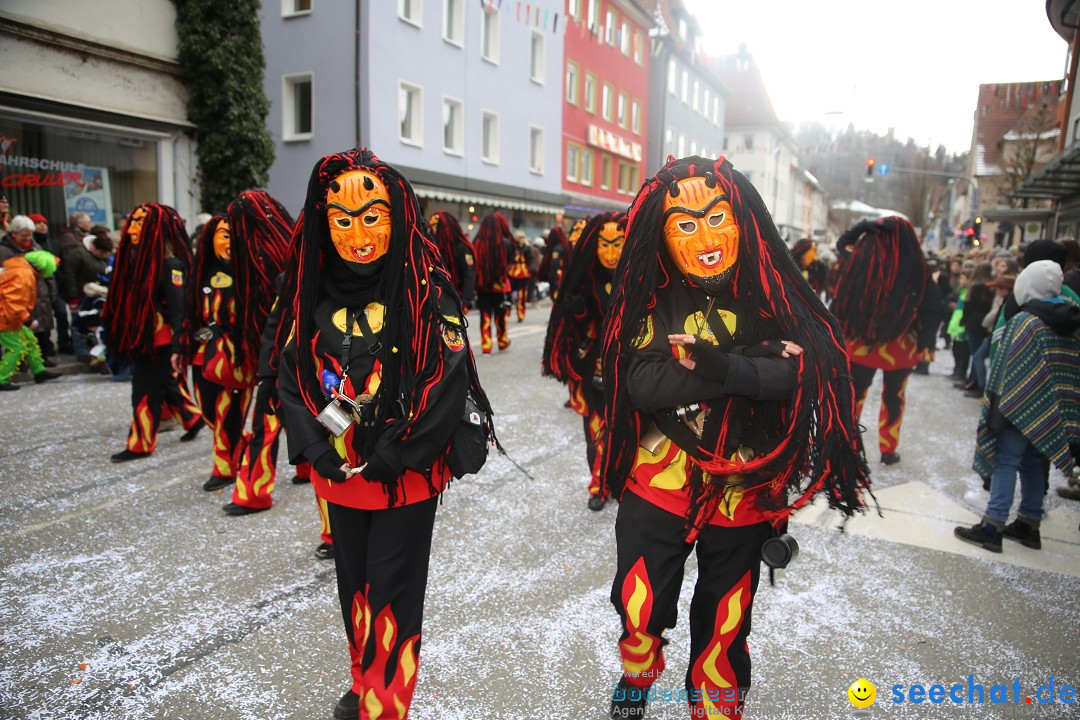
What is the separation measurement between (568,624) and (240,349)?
2.74m

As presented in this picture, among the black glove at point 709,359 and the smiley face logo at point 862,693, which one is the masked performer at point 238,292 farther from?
the smiley face logo at point 862,693

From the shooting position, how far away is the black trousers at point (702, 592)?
232 cm

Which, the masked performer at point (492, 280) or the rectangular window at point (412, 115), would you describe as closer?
the masked performer at point (492, 280)

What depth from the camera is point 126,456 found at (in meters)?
5.64

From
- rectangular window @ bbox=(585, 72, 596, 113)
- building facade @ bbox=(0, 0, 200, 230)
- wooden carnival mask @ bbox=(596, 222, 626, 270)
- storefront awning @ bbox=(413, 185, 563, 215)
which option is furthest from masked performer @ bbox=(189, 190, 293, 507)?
rectangular window @ bbox=(585, 72, 596, 113)

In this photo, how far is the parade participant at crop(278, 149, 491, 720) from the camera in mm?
2355

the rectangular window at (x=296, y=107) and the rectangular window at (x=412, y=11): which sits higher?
the rectangular window at (x=412, y=11)

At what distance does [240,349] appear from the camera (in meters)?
4.61

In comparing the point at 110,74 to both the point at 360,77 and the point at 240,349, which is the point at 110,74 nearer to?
the point at 360,77

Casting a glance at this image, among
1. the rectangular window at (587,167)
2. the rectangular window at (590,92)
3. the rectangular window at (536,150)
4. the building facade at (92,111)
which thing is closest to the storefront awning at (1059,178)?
the rectangular window at (536,150)

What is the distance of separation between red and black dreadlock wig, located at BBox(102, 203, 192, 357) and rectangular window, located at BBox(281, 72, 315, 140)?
14342mm

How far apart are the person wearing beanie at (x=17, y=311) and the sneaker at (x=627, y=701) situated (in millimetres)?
7454

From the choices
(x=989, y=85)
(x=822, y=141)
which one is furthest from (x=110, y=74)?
(x=822, y=141)

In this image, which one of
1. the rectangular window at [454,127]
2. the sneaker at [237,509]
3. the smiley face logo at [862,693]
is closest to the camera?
the smiley face logo at [862,693]
